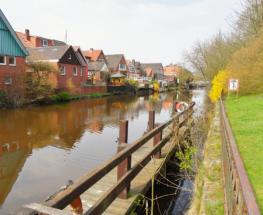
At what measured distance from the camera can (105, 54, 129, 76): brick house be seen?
65.2 meters

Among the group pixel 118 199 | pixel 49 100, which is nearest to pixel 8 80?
pixel 49 100

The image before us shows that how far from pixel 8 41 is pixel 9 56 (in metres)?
1.37

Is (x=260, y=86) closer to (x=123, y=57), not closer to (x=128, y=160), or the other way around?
(x=128, y=160)

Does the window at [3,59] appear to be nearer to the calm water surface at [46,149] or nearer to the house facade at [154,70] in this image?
the calm water surface at [46,149]

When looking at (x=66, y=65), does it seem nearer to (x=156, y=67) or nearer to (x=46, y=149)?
(x=46, y=149)

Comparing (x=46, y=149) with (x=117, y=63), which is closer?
(x=46, y=149)

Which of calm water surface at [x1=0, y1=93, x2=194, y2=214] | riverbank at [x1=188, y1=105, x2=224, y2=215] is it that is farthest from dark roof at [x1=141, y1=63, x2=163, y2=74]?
riverbank at [x1=188, y1=105, x2=224, y2=215]

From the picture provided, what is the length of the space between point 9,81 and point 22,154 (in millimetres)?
17068

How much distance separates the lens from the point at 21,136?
46.5 feet

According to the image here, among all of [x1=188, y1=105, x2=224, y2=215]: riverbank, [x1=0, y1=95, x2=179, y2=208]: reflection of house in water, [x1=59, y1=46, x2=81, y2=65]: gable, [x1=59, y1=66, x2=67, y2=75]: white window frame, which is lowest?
[x1=0, y1=95, x2=179, y2=208]: reflection of house in water

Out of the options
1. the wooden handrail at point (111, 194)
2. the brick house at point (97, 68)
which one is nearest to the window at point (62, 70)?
the brick house at point (97, 68)

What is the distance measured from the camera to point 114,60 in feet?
219

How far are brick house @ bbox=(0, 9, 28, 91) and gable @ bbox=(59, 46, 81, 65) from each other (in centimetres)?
912

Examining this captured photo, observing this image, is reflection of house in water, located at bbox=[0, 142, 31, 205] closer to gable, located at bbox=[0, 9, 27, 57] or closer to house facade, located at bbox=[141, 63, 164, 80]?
gable, located at bbox=[0, 9, 27, 57]
